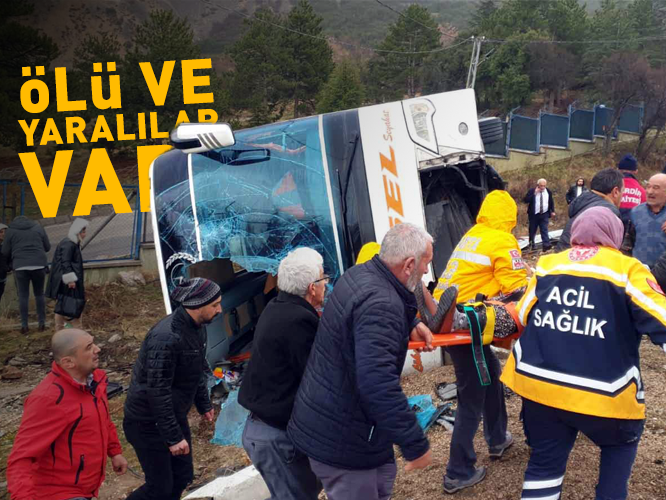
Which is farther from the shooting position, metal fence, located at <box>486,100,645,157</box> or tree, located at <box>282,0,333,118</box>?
tree, located at <box>282,0,333,118</box>

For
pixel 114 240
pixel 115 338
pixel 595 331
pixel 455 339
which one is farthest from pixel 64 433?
pixel 114 240

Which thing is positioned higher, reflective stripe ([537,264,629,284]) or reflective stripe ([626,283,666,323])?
reflective stripe ([537,264,629,284])

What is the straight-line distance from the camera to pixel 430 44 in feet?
115

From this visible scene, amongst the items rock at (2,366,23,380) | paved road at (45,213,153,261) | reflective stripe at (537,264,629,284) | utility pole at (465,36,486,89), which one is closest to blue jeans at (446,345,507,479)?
reflective stripe at (537,264,629,284)

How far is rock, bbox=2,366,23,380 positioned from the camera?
7.38 metres

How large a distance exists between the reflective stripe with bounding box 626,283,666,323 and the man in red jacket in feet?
8.28

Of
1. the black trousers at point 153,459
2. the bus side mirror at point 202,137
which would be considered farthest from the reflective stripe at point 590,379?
the bus side mirror at point 202,137

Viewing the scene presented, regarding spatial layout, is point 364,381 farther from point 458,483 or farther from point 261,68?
point 261,68

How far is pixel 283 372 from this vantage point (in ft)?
8.75

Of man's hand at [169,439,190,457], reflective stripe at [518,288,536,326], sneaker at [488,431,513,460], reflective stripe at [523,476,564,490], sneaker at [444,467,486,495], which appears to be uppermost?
reflective stripe at [518,288,536,326]

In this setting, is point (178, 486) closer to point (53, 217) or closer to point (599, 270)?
point (599, 270)

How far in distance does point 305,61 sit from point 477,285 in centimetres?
3005

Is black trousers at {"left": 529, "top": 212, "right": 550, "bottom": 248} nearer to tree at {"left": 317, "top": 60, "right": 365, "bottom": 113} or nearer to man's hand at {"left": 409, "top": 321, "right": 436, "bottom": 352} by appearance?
man's hand at {"left": 409, "top": 321, "right": 436, "bottom": 352}

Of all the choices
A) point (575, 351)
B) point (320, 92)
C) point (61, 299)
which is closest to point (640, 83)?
point (320, 92)
